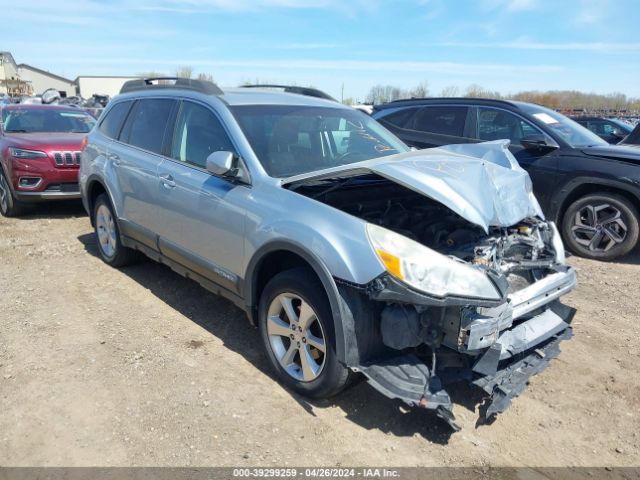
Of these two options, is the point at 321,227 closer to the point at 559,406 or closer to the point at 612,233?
the point at 559,406

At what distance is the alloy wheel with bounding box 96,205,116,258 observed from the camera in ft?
17.9

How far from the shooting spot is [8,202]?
7.82 m

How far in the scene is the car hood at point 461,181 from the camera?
9.47ft

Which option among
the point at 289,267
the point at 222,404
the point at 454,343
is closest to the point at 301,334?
the point at 289,267

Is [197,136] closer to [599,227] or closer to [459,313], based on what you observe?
[459,313]

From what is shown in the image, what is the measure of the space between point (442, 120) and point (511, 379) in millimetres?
5177

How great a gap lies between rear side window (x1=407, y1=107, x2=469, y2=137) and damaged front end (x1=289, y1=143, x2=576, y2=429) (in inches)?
147

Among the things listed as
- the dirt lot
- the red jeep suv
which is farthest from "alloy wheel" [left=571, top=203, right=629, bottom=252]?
the red jeep suv

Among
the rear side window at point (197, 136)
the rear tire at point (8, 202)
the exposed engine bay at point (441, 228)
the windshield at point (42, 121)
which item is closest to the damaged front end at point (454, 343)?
the exposed engine bay at point (441, 228)

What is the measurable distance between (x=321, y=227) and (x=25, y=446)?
2.05 m

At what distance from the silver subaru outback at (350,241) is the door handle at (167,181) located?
0.02 meters

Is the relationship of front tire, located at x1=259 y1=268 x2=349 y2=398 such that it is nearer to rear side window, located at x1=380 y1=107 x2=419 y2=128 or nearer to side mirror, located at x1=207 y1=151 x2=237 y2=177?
side mirror, located at x1=207 y1=151 x2=237 y2=177

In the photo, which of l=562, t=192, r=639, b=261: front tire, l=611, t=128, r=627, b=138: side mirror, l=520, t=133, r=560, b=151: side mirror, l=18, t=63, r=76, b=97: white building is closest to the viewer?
l=562, t=192, r=639, b=261: front tire

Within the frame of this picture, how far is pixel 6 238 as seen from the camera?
6.84m
